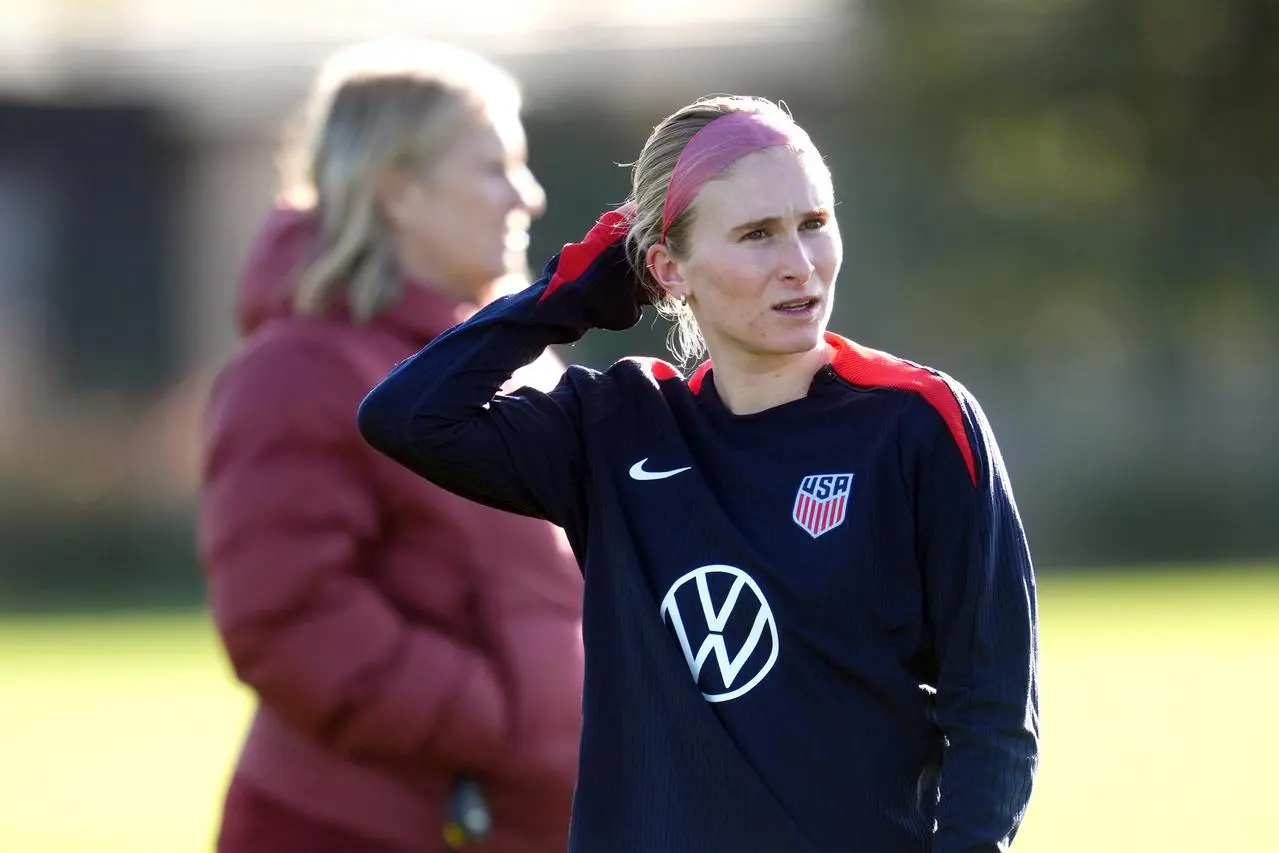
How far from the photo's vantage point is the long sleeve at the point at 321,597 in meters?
3.61

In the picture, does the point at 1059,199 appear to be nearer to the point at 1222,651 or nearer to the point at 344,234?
the point at 1222,651

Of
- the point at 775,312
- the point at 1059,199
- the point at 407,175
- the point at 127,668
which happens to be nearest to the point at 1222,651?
the point at 127,668

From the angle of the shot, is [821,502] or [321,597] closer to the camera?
[821,502]

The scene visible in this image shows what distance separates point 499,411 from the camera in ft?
9.79

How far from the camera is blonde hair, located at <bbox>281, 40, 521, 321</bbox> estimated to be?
387 centimetres

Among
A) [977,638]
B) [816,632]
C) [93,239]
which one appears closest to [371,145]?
[816,632]

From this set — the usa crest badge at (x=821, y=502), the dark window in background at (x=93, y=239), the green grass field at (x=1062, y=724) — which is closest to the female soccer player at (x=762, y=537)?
the usa crest badge at (x=821, y=502)

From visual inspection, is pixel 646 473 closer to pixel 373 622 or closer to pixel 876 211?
pixel 373 622

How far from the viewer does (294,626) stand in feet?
11.9

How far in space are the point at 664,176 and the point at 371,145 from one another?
→ 1183 millimetres

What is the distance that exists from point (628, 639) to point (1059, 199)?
815 inches

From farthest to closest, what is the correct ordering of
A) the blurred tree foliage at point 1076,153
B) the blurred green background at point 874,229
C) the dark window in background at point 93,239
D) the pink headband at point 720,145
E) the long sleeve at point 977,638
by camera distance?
the blurred tree foliage at point 1076,153 < the dark window in background at point 93,239 < the blurred green background at point 874,229 < the pink headband at point 720,145 < the long sleeve at point 977,638

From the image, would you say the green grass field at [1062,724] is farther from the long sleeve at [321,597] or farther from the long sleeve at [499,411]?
the long sleeve at [499,411]

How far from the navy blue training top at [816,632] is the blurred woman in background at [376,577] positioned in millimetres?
846
